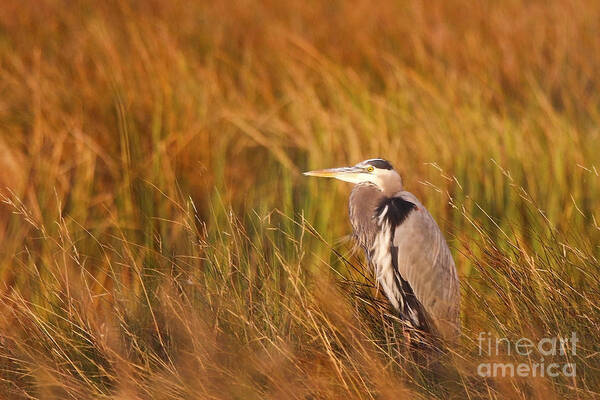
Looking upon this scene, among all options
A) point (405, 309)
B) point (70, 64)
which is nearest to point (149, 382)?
point (405, 309)

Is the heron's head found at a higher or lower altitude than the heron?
higher

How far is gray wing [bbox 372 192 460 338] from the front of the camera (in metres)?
2.55

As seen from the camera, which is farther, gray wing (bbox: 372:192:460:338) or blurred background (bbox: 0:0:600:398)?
gray wing (bbox: 372:192:460:338)

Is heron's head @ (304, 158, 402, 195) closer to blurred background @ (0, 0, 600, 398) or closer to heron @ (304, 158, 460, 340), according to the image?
heron @ (304, 158, 460, 340)

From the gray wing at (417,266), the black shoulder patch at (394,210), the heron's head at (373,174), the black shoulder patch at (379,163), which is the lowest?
the gray wing at (417,266)

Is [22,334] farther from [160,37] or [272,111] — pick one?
[160,37]

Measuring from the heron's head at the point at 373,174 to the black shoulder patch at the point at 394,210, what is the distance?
40 millimetres

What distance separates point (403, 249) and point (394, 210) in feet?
0.41

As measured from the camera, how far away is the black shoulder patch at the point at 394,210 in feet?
8.61

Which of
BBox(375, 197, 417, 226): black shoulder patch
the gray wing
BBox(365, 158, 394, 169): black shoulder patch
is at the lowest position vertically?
the gray wing

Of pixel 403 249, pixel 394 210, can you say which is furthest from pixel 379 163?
pixel 403 249

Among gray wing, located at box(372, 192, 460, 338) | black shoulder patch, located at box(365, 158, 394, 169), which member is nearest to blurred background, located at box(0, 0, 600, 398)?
gray wing, located at box(372, 192, 460, 338)

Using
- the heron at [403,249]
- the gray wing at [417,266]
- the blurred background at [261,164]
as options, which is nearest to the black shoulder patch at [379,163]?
the heron at [403,249]

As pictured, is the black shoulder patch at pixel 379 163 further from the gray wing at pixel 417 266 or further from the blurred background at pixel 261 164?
the blurred background at pixel 261 164
